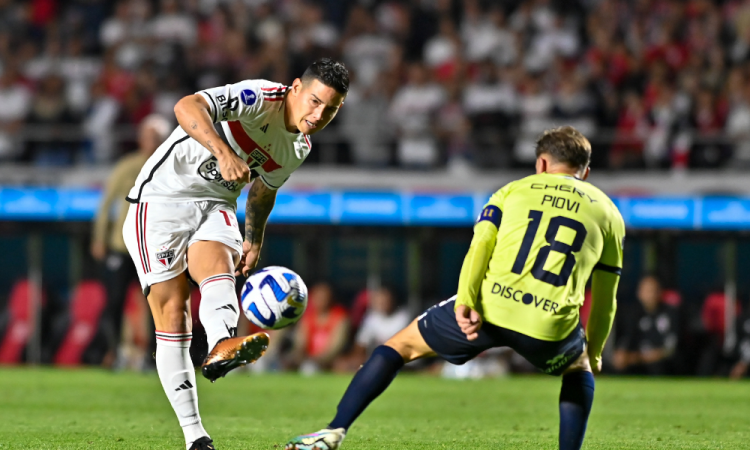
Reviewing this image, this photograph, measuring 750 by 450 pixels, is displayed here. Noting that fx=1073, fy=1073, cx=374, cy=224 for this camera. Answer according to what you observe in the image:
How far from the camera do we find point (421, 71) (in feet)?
58.3

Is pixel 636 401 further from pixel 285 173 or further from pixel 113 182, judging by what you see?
pixel 113 182

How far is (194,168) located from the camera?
596 centimetres

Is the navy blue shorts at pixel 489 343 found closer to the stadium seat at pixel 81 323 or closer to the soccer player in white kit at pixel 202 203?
Answer: the soccer player in white kit at pixel 202 203

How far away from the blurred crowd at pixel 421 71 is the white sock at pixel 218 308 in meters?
10.7

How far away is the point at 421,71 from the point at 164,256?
12414 millimetres

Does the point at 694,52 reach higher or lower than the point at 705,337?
higher

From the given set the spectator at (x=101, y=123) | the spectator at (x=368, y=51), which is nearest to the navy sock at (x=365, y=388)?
the spectator at (x=101, y=123)

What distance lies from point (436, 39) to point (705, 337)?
23.7 feet

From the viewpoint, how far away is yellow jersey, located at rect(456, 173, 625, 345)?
16.2 feet

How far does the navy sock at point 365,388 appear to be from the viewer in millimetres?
5039

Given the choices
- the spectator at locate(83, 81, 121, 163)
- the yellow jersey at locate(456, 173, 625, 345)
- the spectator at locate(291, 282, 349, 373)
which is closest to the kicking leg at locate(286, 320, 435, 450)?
the yellow jersey at locate(456, 173, 625, 345)

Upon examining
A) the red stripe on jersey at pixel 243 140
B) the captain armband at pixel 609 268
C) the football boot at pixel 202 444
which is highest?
the red stripe on jersey at pixel 243 140

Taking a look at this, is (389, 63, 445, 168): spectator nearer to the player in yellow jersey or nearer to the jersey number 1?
the player in yellow jersey

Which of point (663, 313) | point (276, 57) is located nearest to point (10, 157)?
point (276, 57)
